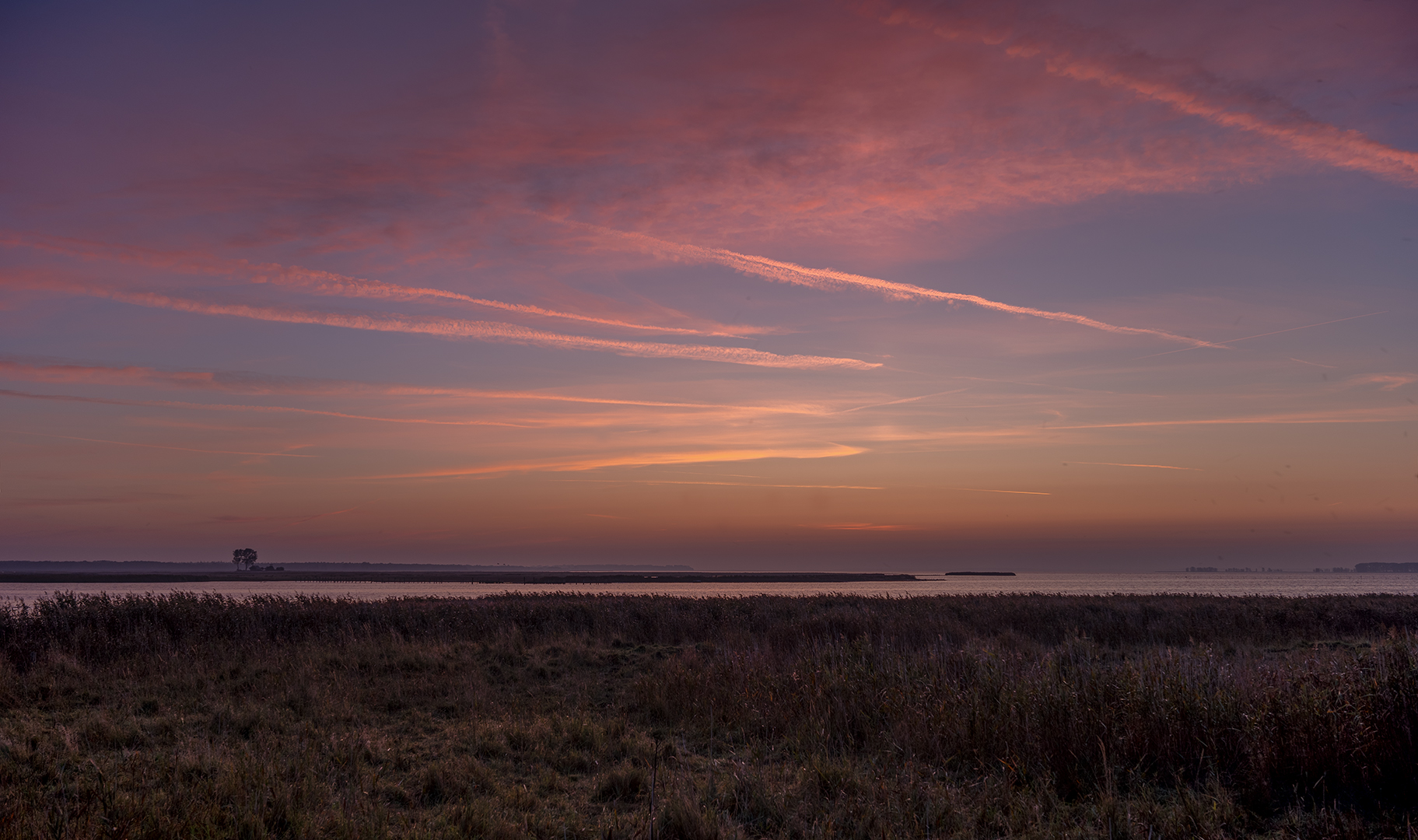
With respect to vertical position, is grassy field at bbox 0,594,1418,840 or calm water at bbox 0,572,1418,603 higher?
grassy field at bbox 0,594,1418,840

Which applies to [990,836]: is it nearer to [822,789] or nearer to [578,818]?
[822,789]

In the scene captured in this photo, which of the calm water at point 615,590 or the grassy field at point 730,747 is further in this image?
the calm water at point 615,590

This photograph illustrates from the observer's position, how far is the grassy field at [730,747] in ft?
21.5

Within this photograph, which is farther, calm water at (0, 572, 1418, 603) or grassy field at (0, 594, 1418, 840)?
calm water at (0, 572, 1418, 603)

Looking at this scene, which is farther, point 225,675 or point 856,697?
point 225,675

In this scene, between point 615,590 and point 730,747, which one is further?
point 615,590

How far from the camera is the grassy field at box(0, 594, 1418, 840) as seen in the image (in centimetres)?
656

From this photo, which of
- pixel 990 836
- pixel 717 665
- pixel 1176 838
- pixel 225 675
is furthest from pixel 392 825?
pixel 225 675

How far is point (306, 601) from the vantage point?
28328 mm

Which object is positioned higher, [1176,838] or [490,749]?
[1176,838]

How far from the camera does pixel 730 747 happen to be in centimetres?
1002

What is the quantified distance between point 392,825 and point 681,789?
2.66 metres

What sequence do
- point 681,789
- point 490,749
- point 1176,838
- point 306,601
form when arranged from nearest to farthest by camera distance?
1. point 1176,838
2. point 681,789
3. point 490,749
4. point 306,601

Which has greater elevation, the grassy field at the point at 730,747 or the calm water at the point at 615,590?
the grassy field at the point at 730,747
